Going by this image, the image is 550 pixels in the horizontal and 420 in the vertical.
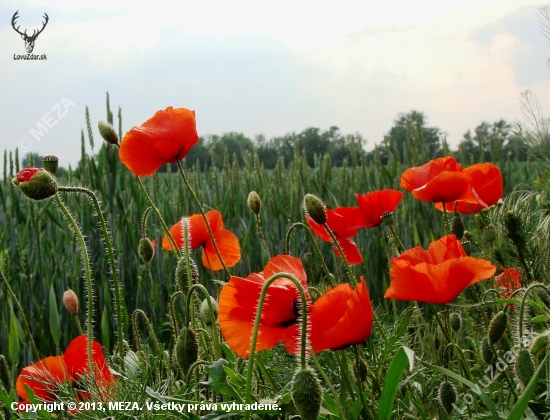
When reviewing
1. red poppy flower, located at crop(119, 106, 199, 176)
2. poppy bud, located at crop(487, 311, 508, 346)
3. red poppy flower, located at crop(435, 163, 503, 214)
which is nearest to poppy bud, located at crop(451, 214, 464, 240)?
red poppy flower, located at crop(435, 163, 503, 214)

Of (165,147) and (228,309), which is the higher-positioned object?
(165,147)

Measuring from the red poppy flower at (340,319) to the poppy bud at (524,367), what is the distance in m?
0.23

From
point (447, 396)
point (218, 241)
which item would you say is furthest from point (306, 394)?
point (218, 241)

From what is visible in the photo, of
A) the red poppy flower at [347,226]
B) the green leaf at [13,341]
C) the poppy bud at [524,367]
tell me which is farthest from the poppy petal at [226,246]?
the poppy bud at [524,367]

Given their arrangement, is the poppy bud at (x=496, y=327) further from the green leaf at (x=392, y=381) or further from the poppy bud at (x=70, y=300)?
the poppy bud at (x=70, y=300)

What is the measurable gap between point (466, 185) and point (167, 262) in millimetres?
1810

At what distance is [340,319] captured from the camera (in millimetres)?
868

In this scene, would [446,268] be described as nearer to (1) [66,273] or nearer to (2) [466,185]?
(2) [466,185]

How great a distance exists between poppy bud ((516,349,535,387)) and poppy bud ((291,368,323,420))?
0.35 m

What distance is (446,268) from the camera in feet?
3.14

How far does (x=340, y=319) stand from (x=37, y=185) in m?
0.53

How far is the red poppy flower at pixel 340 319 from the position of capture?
0.87 metres

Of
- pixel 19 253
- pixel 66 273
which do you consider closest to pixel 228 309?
pixel 66 273

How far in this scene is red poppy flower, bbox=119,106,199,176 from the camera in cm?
137
